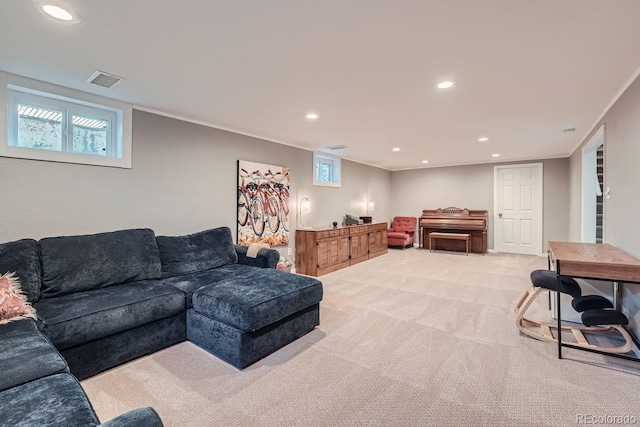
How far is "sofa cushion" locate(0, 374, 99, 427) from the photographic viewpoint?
0.99 meters

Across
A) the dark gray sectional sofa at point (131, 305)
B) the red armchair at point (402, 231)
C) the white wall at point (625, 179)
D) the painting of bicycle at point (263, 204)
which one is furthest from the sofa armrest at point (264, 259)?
the red armchair at point (402, 231)

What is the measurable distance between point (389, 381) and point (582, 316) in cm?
172

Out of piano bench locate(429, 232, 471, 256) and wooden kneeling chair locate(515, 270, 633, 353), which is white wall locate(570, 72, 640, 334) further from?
piano bench locate(429, 232, 471, 256)

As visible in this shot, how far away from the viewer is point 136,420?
34.7 inches

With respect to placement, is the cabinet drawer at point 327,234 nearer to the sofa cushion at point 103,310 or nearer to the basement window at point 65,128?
the sofa cushion at point 103,310

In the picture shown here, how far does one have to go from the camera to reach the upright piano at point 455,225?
7.00m

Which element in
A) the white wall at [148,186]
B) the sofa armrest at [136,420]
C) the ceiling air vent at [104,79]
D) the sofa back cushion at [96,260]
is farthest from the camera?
the white wall at [148,186]

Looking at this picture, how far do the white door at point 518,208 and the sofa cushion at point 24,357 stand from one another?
8138 mm

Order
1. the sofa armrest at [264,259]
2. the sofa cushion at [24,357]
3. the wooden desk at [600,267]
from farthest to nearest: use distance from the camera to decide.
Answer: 1. the sofa armrest at [264,259]
2. the wooden desk at [600,267]
3. the sofa cushion at [24,357]

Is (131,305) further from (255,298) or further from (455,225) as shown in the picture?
(455,225)

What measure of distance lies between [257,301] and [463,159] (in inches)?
254

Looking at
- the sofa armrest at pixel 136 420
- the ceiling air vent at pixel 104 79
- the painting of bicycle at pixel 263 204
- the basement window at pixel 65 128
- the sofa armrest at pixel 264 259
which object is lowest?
the sofa armrest at pixel 136 420

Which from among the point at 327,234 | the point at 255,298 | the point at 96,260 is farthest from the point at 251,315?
the point at 327,234

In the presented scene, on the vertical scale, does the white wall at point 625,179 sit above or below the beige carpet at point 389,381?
above
